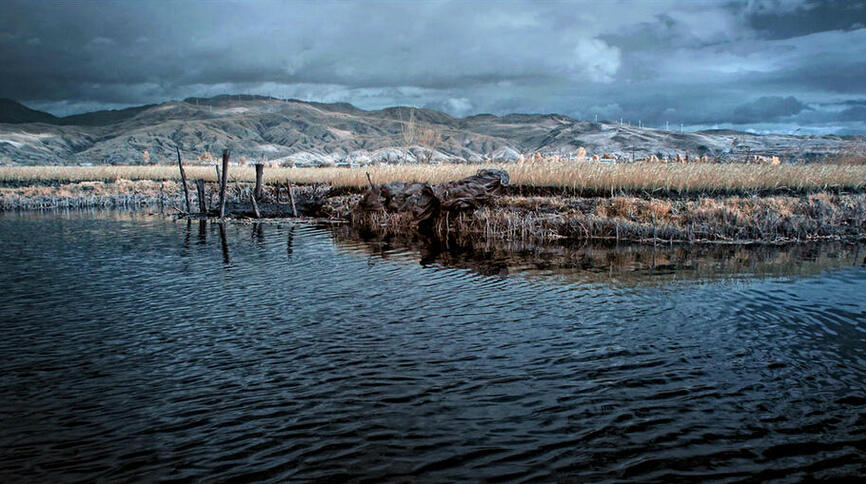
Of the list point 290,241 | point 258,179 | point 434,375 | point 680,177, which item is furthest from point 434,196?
point 434,375

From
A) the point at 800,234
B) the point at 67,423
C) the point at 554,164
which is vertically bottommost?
the point at 67,423

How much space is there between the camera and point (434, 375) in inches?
284

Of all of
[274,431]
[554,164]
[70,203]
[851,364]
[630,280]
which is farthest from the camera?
[70,203]

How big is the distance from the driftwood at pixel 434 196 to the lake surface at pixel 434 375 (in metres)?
8.84

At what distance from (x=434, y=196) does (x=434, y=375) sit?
16.6 m

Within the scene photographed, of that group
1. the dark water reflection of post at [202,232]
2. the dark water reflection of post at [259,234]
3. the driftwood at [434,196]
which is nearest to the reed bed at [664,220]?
the driftwood at [434,196]

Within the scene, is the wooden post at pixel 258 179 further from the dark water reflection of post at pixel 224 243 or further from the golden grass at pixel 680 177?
the golden grass at pixel 680 177

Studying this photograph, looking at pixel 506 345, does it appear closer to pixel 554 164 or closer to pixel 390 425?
pixel 390 425

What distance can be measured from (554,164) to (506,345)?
729 inches

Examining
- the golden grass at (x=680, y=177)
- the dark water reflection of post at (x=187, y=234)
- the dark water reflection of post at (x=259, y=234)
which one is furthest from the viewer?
the golden grass at (x=680, y=177)

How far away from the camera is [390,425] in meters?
5.92

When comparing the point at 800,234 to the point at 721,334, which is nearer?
the point at 721,334

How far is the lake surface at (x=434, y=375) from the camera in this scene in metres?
5.27

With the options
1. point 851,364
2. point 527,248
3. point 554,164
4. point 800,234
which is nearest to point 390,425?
point 851,364
